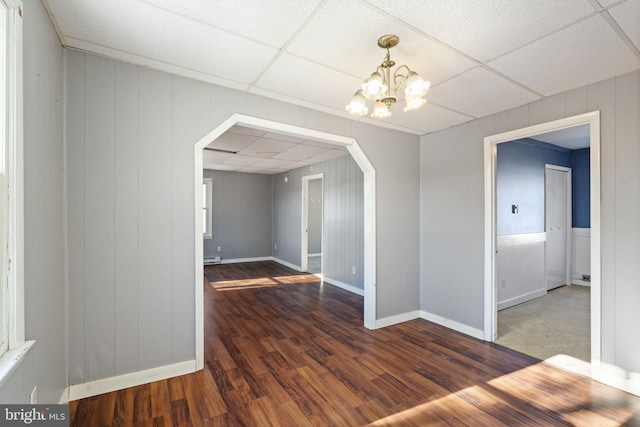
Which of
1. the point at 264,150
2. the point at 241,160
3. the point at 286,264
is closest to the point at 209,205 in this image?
the point at 241,160

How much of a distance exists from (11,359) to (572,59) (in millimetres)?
3561

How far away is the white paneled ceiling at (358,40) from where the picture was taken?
5.03 feet

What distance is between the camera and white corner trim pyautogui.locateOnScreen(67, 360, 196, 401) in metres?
1.99

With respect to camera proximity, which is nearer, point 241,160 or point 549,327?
point 549,327

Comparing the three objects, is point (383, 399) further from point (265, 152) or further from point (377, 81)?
point (265, 152)

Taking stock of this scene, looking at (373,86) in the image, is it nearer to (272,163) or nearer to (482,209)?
(482,209)

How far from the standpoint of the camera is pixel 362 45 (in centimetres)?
185

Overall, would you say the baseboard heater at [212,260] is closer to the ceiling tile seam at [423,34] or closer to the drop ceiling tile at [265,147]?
the drop ceiling tile at [265,147]

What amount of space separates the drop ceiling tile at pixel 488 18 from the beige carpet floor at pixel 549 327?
9.14ft

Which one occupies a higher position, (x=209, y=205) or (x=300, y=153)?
(x=300, y=153)

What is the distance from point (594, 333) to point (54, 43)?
4442 millimetres

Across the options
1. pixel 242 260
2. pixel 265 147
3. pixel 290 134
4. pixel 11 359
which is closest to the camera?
pixel 11 359

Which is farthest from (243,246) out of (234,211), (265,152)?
(265,152)

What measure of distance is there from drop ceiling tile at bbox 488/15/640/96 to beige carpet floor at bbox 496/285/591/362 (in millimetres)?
2482
